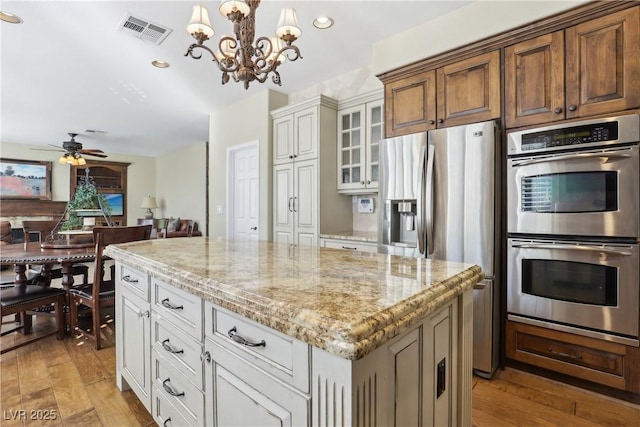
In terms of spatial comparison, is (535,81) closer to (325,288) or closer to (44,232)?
(325,288)

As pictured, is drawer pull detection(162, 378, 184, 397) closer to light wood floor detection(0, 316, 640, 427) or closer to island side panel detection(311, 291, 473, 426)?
light wood floor detection(0, 316, 640, 427)

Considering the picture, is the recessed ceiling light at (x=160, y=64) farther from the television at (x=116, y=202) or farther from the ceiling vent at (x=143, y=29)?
the television at (x=116, y=202)

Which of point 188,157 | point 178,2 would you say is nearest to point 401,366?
point 178,2

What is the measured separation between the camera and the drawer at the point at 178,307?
116 centimetres

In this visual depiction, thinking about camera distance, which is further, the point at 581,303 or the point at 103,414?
the point at 581,303

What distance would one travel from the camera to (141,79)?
421 cm

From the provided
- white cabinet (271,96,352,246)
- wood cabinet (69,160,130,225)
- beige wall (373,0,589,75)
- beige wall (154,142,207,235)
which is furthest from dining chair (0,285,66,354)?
wood cabinet (69,160,130,225)

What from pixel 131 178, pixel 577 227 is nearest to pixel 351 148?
pixel 577 227

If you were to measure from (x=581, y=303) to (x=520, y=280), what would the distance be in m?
0.33

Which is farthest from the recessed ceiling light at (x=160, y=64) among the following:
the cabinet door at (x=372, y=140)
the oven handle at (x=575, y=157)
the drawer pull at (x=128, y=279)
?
the oven handle at (x=575, y=157)

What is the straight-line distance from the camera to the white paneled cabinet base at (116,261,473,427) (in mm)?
712

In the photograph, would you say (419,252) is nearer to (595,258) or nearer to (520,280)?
(520,280)

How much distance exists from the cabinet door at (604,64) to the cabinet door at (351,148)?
1862 millimetres

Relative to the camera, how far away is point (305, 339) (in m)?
0.69
